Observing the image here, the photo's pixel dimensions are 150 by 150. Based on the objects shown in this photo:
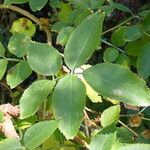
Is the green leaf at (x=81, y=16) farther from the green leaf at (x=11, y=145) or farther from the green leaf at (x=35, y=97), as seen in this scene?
the green leaf at (x=11, y=145)

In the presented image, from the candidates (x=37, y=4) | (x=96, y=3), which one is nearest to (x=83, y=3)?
(x=96, y=3)

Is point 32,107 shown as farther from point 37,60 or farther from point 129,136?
point 129,136

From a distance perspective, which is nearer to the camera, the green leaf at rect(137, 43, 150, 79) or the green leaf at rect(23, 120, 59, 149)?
the green leaf at rect(23, 120, 59, 149)

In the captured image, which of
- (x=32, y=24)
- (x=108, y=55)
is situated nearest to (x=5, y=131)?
(x=108, y=55)

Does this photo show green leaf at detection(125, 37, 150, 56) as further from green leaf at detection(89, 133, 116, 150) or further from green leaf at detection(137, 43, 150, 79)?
green leaf at detection(89, 133, 116, 150)

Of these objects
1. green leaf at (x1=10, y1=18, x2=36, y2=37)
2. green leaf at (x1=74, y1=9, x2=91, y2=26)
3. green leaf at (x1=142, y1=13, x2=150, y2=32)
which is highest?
green leaf at (x1=74, y1=9, x2=91, y2=26)

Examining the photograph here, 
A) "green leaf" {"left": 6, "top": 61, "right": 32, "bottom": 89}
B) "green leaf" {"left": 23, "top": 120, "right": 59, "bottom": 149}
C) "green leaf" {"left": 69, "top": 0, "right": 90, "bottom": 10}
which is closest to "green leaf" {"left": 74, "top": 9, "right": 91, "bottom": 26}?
"green leaf" {"left": 69, "top": 0, "right": 90, "bottom": 10}

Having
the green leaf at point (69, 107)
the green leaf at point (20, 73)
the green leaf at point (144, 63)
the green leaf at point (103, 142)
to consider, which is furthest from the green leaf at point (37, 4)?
the green leaf at point (103, 142)
